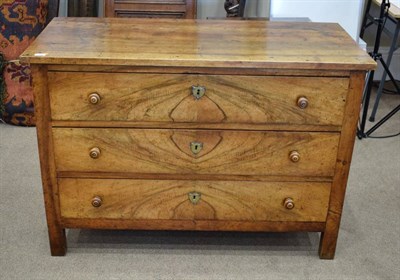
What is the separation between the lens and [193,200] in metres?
2.05

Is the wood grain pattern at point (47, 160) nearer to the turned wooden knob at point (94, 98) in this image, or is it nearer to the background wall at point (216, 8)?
the turned wooden knob at point (94, 98)

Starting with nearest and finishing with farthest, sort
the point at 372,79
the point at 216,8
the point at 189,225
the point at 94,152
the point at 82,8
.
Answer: the point at 94,152, the point at 189,225, the point at 372,79, the point at 82,8, the point at 216,8

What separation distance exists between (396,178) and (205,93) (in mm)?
1305

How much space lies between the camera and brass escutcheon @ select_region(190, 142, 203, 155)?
6.43ft

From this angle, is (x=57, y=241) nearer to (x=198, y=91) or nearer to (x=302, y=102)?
(x=198, y=91)

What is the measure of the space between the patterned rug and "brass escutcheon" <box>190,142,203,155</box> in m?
1.45

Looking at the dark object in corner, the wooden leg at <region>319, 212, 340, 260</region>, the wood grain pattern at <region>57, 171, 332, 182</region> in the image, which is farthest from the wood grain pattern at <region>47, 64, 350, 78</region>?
the dark object in corner

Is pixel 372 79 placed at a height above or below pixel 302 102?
below

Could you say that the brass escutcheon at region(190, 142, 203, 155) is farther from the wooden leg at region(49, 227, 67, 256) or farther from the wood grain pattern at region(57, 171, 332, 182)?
the wooden leg at region(49, 227, 67, 256)

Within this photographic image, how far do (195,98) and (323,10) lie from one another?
4.41 ft

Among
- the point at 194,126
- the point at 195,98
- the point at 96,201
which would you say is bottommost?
the point at 96,201

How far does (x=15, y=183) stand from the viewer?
8.61 feet

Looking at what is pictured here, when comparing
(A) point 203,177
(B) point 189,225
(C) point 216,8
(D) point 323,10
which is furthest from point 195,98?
(C) point 216,8

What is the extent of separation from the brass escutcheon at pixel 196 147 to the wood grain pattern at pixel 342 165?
0.47 metres
